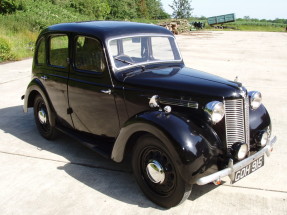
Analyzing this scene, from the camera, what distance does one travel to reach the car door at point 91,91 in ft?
12.4

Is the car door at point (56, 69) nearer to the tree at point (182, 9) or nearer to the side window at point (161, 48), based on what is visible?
the side window at point (161, 48)

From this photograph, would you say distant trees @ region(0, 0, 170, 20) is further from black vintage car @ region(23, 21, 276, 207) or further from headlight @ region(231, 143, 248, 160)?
headlight @ region(231, 143, 248, 160)

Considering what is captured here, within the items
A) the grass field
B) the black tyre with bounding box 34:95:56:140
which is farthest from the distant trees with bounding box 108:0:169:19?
A: the black tyre with bounding box 34:95:56:140

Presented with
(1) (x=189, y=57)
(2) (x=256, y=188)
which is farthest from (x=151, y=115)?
(1) (x=189, y=57)

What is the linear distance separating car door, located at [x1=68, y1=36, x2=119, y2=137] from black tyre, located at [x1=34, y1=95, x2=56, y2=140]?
69cm

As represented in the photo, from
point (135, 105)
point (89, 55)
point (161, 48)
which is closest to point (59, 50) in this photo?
point (89, 55)

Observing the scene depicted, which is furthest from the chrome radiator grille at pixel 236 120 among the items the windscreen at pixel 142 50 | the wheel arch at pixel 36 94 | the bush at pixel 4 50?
the bush at pixel 4 50

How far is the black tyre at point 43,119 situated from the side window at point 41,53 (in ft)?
1.86

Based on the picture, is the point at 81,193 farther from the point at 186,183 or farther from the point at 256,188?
the point at 256,188

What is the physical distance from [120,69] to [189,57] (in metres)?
10.6

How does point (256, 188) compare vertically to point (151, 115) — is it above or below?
below

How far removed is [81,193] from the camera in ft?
11.4

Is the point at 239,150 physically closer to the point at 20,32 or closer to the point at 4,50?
the point at 4,50

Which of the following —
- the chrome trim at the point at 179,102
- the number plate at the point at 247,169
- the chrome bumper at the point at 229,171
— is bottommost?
the number plate at the point at 247,169
